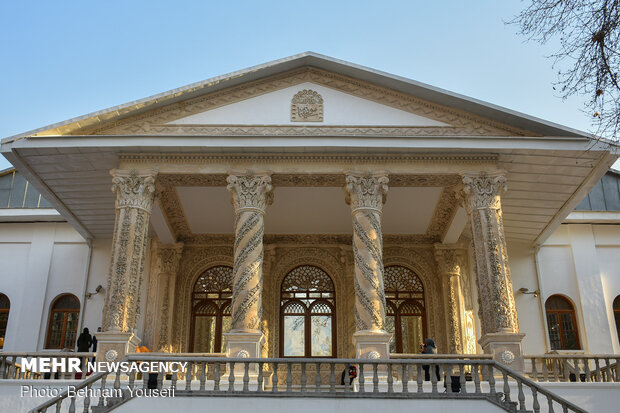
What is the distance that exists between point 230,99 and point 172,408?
7518 mm

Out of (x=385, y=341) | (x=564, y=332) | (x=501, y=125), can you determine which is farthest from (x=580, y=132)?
(x=564, y=332)

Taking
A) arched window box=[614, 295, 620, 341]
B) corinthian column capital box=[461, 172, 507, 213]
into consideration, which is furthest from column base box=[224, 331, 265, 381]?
arched window box=[614, 295, 620, 341]

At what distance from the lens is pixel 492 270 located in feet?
43.1

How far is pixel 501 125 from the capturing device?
47.3 ft

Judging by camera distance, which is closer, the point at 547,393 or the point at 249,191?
the point at 547,393

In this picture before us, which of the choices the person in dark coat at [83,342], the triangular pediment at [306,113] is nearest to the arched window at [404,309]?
the triangular pediment at [306,113]

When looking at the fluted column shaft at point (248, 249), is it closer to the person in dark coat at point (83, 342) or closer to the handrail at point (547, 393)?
the person in dark coat at point (83, 342)

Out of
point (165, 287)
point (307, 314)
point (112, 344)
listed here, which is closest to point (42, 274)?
point (165, 287)

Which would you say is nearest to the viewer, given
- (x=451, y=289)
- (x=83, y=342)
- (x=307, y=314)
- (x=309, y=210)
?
(x=83, y=342)

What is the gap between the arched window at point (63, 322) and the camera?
61.0 feet

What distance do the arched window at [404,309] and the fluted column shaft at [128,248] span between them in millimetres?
8221

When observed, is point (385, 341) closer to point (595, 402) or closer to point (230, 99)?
point (595, 402)

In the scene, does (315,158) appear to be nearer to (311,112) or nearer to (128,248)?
(311,112)

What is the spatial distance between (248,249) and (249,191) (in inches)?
52.9
